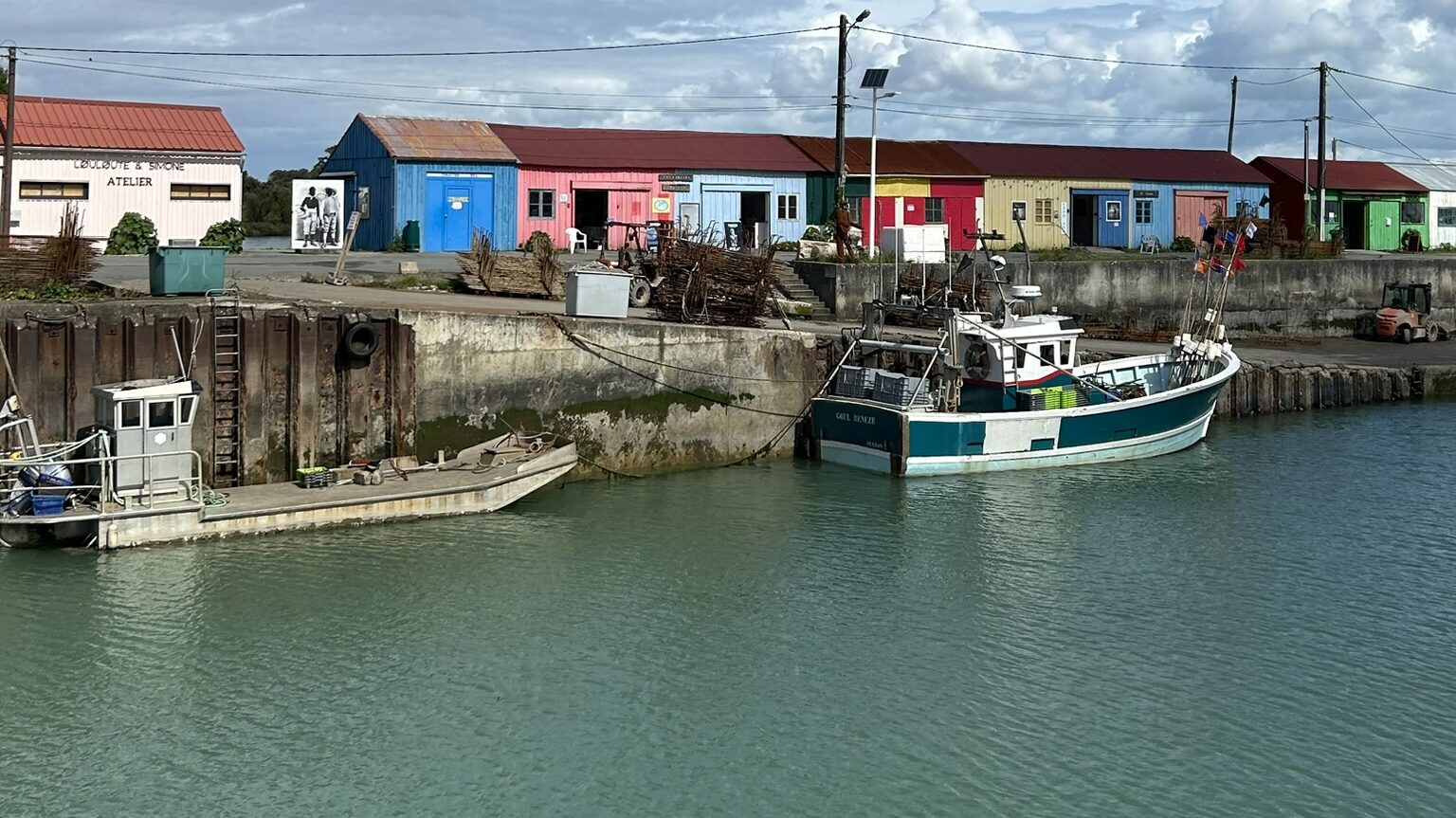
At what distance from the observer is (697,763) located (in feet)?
40.5

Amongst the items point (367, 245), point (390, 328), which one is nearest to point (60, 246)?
point (390, 328)

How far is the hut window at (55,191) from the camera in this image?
37.1 m

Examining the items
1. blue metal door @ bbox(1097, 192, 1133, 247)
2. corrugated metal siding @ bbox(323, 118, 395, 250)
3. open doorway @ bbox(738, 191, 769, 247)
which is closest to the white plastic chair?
corrugated metal siding @ bbox(323, 118, 395, 250)

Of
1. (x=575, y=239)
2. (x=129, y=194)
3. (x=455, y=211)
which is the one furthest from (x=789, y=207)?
(x=129, y=194)

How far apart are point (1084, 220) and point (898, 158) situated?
25.2 ft

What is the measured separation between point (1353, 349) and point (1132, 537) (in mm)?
20257

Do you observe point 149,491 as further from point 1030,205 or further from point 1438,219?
point 1438,219

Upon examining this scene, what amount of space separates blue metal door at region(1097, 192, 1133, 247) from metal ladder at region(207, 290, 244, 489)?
35696mm

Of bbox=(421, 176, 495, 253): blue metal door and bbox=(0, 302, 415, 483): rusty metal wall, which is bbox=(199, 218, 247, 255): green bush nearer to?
bbox=(421, 176, 495, 253): blue metal door

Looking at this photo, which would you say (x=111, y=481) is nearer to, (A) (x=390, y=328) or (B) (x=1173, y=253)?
(A) (x=390, y=328)

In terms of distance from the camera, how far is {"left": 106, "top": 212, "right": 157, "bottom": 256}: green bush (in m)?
36.1

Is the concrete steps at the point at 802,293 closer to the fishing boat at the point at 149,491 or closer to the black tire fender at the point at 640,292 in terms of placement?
the black tire fender at the point at 640,292

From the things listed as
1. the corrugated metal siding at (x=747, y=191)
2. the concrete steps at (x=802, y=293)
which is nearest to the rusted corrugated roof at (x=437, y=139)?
the corrugated metal siding at (x=747, y=191)

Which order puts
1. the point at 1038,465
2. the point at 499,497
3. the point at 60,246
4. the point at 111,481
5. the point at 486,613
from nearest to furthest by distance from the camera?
the point at 486,613 < the point at 111,481 < the point at 499,497 < the point at 60,246 < the point at 1038,465
